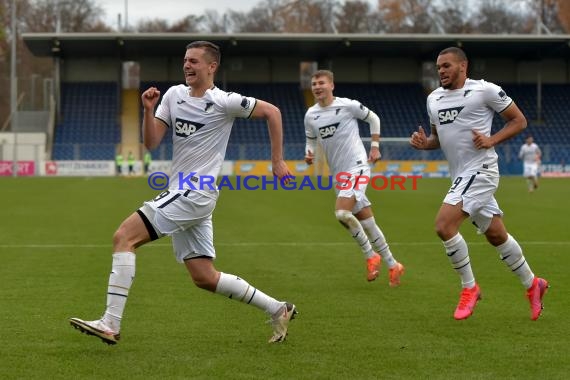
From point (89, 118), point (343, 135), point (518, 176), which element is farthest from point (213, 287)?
point (89, 118)

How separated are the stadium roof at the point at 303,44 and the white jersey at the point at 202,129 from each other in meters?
43.5

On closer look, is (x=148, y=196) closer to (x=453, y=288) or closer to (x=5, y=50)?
(x=453, y=288)

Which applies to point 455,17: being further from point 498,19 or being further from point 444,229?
point 444,229

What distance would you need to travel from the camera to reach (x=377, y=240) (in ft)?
33.5

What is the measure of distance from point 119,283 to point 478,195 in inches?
125

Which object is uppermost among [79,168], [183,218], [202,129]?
[202,129]

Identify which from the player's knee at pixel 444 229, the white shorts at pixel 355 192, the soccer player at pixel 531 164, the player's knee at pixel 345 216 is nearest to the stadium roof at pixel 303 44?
the soccer player at pixel 531 164

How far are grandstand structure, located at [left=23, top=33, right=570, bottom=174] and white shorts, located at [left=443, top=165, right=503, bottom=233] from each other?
40.9 metres

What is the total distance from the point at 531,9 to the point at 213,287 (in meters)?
67.3

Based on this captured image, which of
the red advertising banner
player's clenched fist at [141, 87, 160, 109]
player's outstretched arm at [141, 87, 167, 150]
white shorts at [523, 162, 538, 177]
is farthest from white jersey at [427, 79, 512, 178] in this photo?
the red advertising banner

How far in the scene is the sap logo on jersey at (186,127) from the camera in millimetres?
6324

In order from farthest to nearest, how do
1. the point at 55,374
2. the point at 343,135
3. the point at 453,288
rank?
the point at 343,135 → the point at 453,288 → the point at 55,374

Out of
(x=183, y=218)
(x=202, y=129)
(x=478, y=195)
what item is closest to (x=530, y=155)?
(x=478, y=195)

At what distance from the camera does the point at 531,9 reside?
6912 cm
